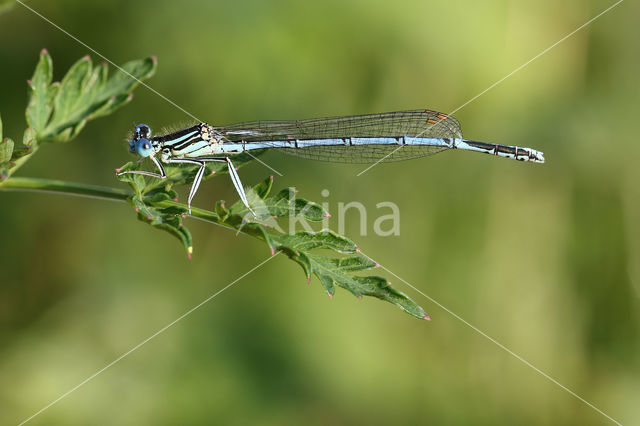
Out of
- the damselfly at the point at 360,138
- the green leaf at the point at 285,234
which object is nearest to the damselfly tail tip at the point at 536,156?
the damselfly at the point at 360,138

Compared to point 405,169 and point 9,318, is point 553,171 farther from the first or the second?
point 9,318

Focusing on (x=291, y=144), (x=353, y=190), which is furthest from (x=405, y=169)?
(x=291, y=144)

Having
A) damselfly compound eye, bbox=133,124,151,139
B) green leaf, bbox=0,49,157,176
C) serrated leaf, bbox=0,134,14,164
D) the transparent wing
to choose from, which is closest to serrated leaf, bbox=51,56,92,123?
green leaf, bbox=0,49,157,176

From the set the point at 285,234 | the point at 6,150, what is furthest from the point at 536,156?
the point at 6,150

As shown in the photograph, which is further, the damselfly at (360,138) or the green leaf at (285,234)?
the damselfly at (360,138)

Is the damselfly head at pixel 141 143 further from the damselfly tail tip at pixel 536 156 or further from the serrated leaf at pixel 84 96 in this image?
the damselfly tail tip at pixel 536 156

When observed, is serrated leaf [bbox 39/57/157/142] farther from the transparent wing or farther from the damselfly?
the transparent wing
